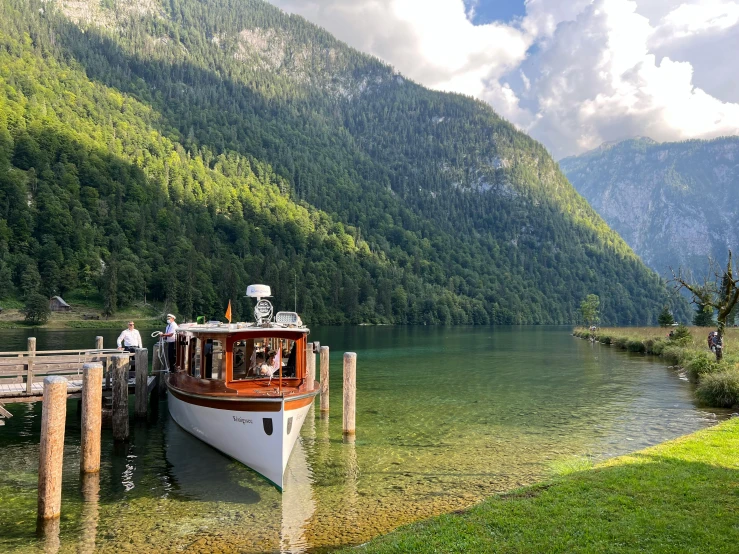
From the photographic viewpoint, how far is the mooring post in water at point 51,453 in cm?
1266

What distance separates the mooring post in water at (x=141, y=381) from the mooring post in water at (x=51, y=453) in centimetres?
1072

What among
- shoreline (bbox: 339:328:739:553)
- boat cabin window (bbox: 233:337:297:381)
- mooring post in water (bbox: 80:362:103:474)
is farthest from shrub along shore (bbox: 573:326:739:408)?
mooring post in water (bbox: 80:362:103:474)

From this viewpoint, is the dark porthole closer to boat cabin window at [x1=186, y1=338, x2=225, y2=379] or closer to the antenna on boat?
the antenna on boat

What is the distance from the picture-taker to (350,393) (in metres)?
21.2

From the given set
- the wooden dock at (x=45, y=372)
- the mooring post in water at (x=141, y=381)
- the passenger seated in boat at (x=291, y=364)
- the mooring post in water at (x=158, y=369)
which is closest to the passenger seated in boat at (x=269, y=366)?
the passenger seated in boat at (x=291, y=364)

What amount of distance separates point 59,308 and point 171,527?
386 ft

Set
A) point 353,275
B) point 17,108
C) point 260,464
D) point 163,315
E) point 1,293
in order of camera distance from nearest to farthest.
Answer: point 260,464 → point 1,293 → point 163,315 → point 17,108 → point 353,275

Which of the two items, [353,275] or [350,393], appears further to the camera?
[353,275]

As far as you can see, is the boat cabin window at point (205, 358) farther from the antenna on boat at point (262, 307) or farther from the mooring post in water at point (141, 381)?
the mooring post in water at point (141, 381)

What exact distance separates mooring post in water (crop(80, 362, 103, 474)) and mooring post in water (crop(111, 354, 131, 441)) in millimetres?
4281

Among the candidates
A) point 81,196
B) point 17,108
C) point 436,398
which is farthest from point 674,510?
point 17,108

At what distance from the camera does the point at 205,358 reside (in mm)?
19656

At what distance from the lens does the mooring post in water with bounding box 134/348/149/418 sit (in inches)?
925

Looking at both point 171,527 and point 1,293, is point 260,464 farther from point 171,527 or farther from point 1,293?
point 1,293
